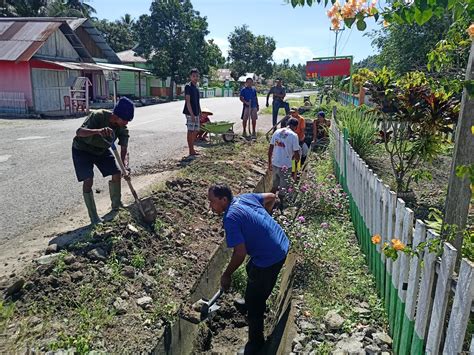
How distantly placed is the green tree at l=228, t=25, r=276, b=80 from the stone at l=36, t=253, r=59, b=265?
78.7m

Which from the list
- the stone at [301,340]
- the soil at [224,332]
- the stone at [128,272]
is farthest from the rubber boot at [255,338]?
the stone at [128,272]

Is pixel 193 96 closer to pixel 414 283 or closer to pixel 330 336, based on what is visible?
pixel 330 336

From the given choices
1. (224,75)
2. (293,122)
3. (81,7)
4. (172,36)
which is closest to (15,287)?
(293,122)

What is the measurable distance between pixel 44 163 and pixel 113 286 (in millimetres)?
6139

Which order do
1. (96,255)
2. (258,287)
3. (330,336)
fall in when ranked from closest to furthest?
(330,336) → (258,287) → (96,255)

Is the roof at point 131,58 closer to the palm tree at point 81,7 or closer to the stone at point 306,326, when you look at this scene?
the palm tree at point 81,7

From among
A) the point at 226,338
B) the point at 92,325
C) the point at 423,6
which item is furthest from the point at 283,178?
the point at 423,6

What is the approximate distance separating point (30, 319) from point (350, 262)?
3189 millimetres

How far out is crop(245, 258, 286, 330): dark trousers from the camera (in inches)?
138

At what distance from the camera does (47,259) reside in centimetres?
391

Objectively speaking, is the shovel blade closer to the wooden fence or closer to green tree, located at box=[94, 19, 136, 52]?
the wooden fence

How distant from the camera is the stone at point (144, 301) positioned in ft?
12.2

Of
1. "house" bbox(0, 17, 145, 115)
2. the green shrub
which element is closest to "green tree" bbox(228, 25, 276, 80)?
"house" bbox(0, 17, 145, 115)

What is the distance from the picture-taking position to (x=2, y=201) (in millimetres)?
6145
